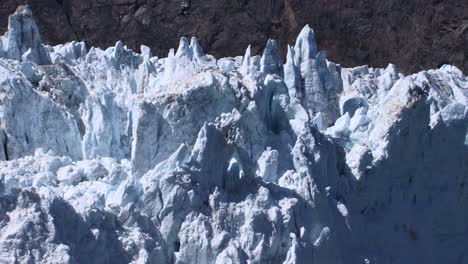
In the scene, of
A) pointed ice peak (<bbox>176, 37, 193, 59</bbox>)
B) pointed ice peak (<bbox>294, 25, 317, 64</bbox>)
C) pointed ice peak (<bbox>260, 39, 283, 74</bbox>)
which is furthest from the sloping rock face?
pointed ice peak (<bbox>260, 39, 283, 74</bbox>)

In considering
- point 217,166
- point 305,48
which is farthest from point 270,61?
point 217,166

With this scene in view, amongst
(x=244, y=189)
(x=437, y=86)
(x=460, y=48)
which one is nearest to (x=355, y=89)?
(x=437, y=86)

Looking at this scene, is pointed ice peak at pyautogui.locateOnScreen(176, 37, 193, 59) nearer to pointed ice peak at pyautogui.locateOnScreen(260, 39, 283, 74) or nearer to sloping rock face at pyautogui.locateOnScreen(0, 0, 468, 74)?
pointed ice peak at pyautogui.locateOnScreen(260, 39, 283, 74)

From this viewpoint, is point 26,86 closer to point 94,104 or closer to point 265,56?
point 94,104

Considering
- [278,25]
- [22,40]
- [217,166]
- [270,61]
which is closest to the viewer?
[217,166]

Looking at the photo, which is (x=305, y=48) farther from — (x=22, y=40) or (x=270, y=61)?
(x=22, y=40)
